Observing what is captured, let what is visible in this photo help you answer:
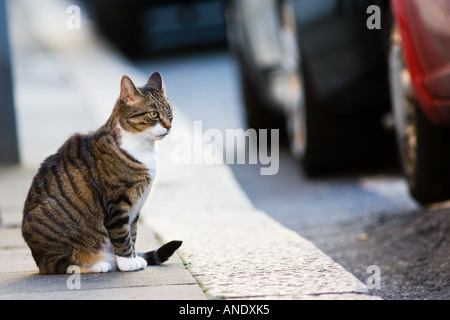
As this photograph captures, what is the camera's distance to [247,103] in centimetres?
788

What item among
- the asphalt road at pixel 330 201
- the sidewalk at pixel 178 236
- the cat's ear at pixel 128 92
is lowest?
the asphalt road at pixel 330 201

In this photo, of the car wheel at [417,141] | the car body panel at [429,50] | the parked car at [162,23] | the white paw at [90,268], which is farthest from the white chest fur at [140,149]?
the parked car at [162,23]

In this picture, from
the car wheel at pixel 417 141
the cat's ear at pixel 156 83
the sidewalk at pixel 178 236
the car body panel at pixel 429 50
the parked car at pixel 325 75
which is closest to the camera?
the sidewalk at pixel 178 236

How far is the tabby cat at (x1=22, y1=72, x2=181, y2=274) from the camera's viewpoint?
368 centimetres

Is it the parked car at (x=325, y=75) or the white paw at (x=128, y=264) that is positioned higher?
the parked car at (x=325, y=75)

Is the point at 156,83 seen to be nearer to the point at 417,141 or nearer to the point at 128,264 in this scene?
the point at 128,264

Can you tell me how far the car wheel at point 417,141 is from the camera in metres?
4.57

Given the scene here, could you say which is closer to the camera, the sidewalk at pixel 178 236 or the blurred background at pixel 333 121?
the sidewalk at pixel 178 236

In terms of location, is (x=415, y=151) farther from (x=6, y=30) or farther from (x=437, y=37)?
(x=6, y=30)

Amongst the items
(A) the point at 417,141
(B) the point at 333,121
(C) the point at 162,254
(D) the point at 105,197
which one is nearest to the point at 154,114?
(D) the point at 105,197

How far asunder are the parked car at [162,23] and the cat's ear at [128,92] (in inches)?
328

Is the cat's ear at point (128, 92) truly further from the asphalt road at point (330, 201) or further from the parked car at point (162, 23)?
the parked car at point (162, 23)

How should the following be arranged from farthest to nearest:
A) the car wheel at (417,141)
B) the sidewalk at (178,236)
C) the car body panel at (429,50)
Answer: the car wheel at (417,141), the car body panel at (429,50), the sidewalk at (178,236)

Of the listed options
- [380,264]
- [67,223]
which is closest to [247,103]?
[380,264]
